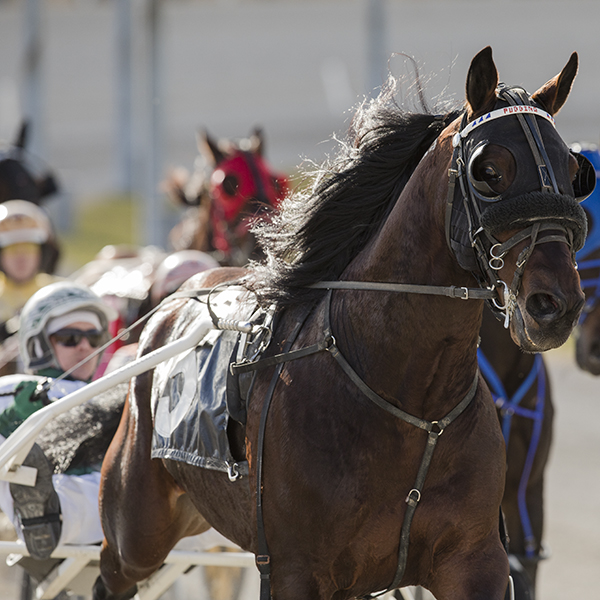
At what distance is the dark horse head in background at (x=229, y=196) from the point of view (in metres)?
6.07

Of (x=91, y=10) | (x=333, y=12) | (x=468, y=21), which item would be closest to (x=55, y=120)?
(x=91, y=10)

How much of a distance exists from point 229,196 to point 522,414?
2802 mm

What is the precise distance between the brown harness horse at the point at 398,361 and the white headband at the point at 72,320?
5.49 ft

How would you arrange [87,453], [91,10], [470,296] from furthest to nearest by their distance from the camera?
[91,10], [87,453], [470,296]

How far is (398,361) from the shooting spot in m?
2.58

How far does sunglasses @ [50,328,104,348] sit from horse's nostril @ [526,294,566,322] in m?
2.59

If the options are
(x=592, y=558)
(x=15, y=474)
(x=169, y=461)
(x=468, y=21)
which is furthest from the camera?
(x=468, y=21)

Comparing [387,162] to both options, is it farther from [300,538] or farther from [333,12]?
[333,12]

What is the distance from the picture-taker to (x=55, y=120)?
30.2 meters

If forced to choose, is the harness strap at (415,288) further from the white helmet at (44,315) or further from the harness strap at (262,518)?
the white helmet at (44,315)

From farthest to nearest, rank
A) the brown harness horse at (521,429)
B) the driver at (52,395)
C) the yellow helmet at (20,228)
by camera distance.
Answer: the yellow helmet at (20,228), the brown harness horse at (521,429), the driver at (52,395)

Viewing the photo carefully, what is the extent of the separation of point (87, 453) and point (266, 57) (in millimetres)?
27248

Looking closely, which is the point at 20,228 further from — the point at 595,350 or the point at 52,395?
the point at 595,350

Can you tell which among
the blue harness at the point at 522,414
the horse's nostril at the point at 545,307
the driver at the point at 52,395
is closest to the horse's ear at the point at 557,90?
the horse's nostril at the point at 545,307
